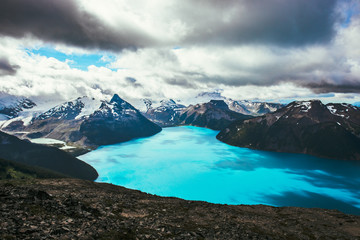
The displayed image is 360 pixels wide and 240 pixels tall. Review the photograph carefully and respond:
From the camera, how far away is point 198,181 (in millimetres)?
190750

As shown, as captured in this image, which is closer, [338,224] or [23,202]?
[23,202]

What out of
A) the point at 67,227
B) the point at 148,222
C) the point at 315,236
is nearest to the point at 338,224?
the point at 315,236

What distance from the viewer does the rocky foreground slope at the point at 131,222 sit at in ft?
74.5

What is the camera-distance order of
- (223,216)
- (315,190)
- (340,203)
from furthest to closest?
(315,190), (340,203), (223,216)

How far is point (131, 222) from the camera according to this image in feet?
100

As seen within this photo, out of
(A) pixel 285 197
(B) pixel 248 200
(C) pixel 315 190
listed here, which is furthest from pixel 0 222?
(C) pixel 315 190


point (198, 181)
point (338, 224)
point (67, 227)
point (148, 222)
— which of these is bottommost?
point (198, 181)

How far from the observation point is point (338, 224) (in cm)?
4750

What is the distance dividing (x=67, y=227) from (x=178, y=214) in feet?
74.2

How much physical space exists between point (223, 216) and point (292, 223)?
55.5 feet

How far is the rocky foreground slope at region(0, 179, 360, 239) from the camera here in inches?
894

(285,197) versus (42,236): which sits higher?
(42,236)

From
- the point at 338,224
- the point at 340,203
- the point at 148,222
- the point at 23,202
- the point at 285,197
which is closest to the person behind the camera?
the point at 23,202

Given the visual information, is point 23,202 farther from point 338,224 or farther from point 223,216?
point 338,224
